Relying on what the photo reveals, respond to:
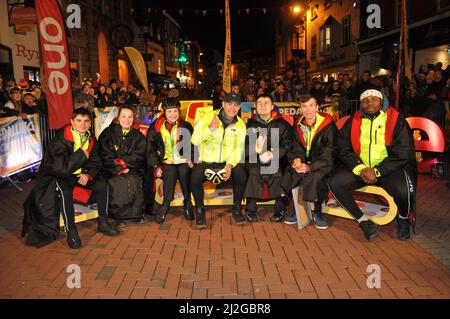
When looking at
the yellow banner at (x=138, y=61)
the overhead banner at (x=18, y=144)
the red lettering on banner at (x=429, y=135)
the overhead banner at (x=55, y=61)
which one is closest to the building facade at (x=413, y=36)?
the red lettering on banner at (x=429, y=135)

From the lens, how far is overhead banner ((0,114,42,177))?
683cm

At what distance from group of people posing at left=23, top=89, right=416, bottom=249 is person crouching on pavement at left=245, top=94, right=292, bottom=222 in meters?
0.01

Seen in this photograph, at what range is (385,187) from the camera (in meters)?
5.01

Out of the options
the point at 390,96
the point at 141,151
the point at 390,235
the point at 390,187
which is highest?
the point at 390,96

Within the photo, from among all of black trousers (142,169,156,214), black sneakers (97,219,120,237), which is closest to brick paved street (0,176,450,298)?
black sneakers (97,219,120,237)

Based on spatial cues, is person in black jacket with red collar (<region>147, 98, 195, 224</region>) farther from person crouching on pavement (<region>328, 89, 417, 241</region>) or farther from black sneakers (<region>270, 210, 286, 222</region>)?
person crouching on pavement (<region>328, 89, 417, 241</region>)

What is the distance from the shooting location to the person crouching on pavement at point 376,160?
490cm

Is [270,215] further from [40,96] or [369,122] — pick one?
[40,96]

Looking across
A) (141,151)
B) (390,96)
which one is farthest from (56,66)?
(390,96)

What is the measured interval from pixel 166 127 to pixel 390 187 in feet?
9.99

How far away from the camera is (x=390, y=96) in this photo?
38.7 ft

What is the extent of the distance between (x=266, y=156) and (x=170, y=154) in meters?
1.35

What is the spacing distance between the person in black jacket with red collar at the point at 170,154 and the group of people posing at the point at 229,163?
14 mm

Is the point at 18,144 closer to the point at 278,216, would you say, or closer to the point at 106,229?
the point at 106,229
